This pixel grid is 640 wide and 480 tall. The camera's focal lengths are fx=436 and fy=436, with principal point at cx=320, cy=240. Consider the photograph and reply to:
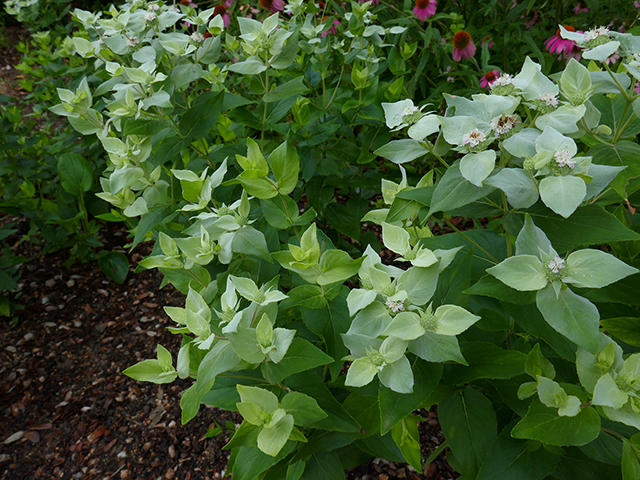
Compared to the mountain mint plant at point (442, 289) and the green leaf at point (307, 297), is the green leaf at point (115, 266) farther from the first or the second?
the green leaf at point (307, 297)

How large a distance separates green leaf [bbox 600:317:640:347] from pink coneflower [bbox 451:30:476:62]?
118 cm

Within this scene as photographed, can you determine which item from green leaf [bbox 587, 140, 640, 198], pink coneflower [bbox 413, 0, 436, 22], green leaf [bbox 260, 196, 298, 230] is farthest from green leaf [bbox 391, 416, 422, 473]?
pink coneflower [bbox 413, 0, 436, 22]

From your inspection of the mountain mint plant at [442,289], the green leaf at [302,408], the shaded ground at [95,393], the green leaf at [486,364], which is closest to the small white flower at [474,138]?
the mountain mint plant at [442,289]

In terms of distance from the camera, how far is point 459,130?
60 cm

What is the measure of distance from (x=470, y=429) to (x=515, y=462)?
0.08 m

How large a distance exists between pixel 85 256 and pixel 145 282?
12.2 inches

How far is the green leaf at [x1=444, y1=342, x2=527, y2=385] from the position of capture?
0.65 m

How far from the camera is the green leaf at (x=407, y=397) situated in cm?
61

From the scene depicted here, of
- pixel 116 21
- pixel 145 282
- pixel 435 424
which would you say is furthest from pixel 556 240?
pixel 145 282

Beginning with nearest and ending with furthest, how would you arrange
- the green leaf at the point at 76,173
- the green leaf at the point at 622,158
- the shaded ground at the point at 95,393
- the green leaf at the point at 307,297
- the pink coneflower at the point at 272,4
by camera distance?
the green leaf at the point at 622,158 → the green leaf at the point at 307,297 → the shaded ground at the point at 95,393 → the pink coneflower at the point at 272,4 → the green leaf at the point at 76,173

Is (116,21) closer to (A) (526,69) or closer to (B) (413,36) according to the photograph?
(A) (526,69)

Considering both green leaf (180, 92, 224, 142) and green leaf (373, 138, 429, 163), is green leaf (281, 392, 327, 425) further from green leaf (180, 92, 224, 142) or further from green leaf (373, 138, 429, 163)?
green leaf (180, 92, 224, 142)

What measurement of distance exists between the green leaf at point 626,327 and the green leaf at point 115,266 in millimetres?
1903

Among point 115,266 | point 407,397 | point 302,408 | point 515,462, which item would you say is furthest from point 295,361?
point 115,266
